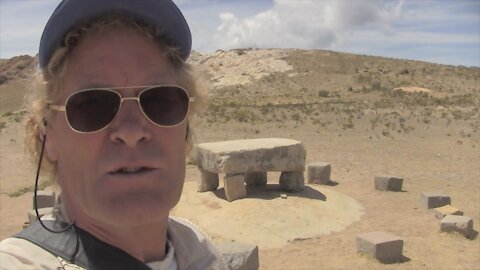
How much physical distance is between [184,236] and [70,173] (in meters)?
0.46

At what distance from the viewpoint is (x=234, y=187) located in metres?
9.94

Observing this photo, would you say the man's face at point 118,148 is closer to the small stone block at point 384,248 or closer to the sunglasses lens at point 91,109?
the sunglasses lens at point 91,109

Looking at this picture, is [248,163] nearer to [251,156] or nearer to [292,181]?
[251,156]

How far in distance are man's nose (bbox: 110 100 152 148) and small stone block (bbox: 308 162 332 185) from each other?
37.0 feet

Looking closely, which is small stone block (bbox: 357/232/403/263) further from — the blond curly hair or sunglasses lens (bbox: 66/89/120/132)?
sunglasses lens (bbox: 66/89/120/132)

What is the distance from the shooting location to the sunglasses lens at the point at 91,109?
1.44m

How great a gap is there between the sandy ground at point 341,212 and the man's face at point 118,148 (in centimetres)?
661

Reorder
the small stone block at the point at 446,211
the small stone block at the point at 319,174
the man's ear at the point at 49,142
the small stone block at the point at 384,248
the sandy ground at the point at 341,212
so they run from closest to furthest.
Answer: the man's ear at the point at 49,142 → the small stone block at the point at 384,248 → the sandy ground at the point at 341,212 → the small stone block at the point at 446,211 → the small stone block at the point at 319,174

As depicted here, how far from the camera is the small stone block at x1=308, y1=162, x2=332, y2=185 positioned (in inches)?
494

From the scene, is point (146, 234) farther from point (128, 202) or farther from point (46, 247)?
point (46, 247)

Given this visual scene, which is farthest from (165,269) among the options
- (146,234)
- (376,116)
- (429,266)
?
(376,116)

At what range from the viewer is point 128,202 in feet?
4.66

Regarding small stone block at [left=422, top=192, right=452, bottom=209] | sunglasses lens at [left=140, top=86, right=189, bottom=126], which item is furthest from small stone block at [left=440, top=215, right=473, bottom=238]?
sunglasses lens at [left=140, top=86, right=189, bottom=126]

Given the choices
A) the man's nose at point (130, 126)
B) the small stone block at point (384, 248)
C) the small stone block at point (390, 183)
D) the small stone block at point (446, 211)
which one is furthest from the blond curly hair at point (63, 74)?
the small stone block at point (390, 183)
